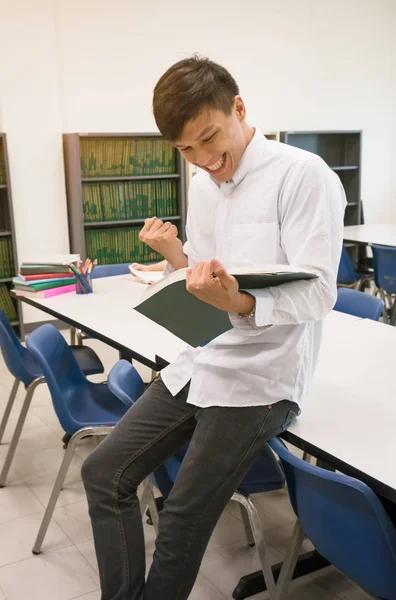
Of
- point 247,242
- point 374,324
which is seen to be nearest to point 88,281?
point 374,324

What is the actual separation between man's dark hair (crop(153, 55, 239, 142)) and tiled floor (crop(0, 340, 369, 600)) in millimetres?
1482

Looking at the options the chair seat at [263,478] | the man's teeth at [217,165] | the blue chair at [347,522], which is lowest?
the chair seat at [263,478]

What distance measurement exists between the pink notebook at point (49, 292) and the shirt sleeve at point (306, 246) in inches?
72.2

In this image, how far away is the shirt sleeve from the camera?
1420 millimetres

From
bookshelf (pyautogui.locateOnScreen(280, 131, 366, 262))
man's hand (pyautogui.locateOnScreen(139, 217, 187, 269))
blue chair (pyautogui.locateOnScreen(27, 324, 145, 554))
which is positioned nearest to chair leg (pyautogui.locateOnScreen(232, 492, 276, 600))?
blue chair (pyautogui.locateOnScreen(27, 324, 145, 554))

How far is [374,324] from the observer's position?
98.7 inches

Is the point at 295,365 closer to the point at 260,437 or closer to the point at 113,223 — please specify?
the point at 260,437

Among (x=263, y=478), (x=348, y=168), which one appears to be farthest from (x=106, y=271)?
(x=348, y=168)

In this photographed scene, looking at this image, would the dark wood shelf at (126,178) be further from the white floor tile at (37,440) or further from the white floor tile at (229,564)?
the white floor tile at (229,564)

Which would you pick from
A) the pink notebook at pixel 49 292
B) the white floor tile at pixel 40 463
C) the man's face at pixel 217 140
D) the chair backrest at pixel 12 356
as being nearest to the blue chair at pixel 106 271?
the pink notebook at pixel 49 292

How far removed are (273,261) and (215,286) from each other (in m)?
0.29

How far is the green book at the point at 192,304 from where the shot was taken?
1.35 metres

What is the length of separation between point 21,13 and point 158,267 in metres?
2.56

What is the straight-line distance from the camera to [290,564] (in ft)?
5.47
